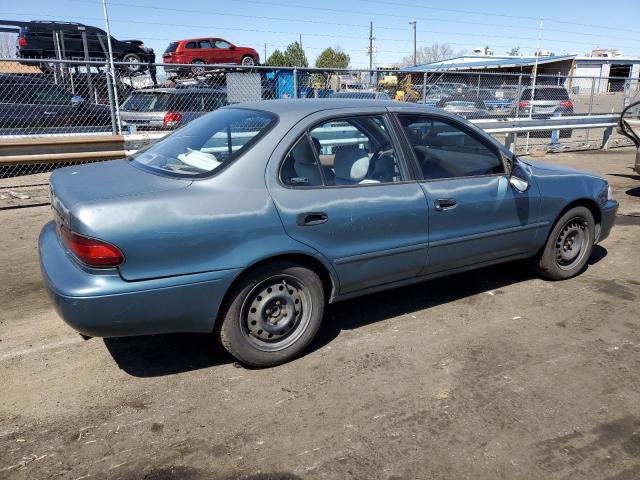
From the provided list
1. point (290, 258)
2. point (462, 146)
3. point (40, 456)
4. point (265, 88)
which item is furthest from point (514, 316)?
point (265, 88)

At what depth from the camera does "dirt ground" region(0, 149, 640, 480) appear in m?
2.51

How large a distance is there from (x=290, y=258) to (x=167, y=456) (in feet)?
4.25

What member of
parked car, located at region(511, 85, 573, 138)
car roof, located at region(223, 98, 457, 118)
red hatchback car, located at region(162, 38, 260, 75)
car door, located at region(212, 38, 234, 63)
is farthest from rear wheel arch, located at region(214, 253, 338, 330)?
car door, located at region(212, 38, 234, 63)

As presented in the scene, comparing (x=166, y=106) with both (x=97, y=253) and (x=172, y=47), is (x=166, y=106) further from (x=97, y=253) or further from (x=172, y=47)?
(x=172, y=47)

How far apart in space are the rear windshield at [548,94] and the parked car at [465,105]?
185 centimetres

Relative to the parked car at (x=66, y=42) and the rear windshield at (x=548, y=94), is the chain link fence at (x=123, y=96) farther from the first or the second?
the parked car at (x=66, y=42)

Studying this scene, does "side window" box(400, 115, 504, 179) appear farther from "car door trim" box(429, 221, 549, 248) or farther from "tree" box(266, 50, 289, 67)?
"tree" box(266, 50, 289, 67)

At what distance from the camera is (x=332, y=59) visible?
55.0m

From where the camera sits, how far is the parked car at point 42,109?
9.43 metres

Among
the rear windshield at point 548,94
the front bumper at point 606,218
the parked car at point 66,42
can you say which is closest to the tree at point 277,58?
the parked car at point 66,42

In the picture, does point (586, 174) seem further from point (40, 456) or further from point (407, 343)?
point (40, 456)

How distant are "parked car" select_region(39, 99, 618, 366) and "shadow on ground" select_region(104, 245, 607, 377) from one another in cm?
42

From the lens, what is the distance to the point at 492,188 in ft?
13.2

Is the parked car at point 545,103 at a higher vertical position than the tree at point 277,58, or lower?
lower
